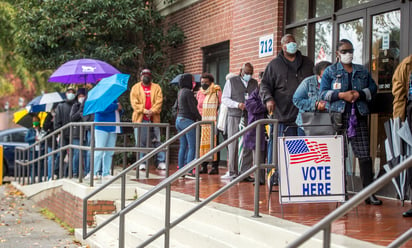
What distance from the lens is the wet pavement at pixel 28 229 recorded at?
29.1 ft

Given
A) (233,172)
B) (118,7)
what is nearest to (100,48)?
(118,7)

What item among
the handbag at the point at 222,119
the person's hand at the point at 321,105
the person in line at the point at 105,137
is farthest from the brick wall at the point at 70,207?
the person's hand at the point at 321,105

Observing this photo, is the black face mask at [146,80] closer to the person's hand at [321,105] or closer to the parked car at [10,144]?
the person's hand at [321,105]

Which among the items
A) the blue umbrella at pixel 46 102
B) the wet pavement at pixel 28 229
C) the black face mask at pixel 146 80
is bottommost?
the wet pavement at pixel 28 229

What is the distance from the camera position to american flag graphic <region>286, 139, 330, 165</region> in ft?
20.7

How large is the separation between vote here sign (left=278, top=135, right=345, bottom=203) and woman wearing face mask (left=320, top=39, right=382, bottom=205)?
0.85 metres

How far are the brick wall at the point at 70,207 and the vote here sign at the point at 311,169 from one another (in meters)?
3.93

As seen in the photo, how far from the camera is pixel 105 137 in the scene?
10.2 metres

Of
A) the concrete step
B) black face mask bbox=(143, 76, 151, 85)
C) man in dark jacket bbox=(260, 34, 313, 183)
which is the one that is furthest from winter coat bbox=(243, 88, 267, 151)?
black face mask bbox=(143, 76, 151, 85)

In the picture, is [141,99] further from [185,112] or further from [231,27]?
[231,27]

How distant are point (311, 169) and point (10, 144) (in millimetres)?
13362

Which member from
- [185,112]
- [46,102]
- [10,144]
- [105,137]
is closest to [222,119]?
[185,112]

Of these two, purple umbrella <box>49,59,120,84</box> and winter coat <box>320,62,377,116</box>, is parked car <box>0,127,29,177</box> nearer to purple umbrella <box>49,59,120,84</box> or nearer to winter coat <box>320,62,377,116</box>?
purple umbrella <box>49,59,120,84</box>

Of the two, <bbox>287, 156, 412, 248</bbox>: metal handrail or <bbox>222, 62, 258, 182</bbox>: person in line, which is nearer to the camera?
<bbox>287, 156, 412, 248</bbox>: metal handrail
